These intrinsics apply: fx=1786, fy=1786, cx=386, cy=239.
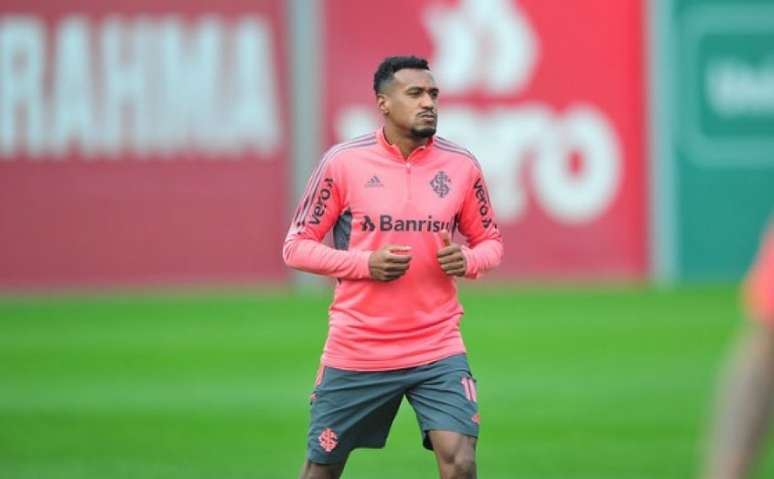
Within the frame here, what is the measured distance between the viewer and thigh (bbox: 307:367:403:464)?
7.44 meters

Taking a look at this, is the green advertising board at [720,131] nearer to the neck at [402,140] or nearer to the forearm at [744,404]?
the neck at [402,140]

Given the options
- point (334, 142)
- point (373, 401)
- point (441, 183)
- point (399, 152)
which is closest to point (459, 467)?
point (373, 401)

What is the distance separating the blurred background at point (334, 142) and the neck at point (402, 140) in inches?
406

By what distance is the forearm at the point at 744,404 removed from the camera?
352cm

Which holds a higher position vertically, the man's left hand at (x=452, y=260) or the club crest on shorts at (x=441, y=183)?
the club crest on shorts at (x=441, y=183)

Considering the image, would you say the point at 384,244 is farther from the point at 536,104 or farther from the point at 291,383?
the point at 536,104

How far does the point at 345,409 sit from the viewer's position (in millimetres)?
7457

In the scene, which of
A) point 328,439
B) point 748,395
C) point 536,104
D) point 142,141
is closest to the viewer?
point 748,395

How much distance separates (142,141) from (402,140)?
14667 mm

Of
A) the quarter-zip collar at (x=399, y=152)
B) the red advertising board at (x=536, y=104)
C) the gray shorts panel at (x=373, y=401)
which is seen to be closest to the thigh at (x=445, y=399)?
the gray shorts panel at (x=373, y=401)

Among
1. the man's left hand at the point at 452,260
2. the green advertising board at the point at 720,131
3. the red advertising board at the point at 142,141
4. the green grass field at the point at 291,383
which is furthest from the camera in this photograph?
the green advertising board at the point at 720,131

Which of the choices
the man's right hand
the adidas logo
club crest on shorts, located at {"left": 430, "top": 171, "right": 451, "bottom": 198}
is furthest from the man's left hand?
the adidas logo

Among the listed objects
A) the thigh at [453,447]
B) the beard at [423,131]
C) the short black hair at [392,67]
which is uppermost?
the short black hair at [392,67]

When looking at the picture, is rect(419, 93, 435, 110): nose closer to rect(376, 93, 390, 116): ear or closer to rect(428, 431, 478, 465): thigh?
rect(376, 93, 390, 116): ear
